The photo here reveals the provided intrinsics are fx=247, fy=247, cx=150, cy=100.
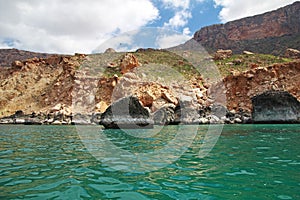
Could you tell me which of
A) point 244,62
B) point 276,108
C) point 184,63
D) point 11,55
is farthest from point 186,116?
point 11,55

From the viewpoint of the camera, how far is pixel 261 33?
132250 mm

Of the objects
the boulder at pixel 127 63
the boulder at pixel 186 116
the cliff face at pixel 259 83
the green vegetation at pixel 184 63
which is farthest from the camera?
the green vegetation at pixel 184 63

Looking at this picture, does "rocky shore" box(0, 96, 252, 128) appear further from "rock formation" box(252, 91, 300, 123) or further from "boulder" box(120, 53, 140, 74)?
"boulder" box(120, 53, 140, 74)

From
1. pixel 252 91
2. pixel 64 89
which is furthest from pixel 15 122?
pixel 252 91

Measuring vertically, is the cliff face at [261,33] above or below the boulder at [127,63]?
above

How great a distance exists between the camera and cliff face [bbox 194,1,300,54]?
115 m

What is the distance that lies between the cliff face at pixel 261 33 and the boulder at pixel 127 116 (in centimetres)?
9470

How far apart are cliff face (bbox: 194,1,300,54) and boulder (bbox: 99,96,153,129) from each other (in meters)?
94.7

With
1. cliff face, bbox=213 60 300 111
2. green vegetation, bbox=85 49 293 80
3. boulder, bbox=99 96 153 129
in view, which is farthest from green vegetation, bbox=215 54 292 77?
boulder, bbox=99 96 153 129

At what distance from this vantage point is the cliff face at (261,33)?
378 feet

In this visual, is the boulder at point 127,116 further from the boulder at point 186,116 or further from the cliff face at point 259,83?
the cliff face at point 259,83

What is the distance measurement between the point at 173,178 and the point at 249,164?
2911mm

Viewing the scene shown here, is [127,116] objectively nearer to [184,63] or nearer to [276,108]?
[276,108]

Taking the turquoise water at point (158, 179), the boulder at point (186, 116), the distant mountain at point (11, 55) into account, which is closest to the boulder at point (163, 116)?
the boulder at point (186, 116)
